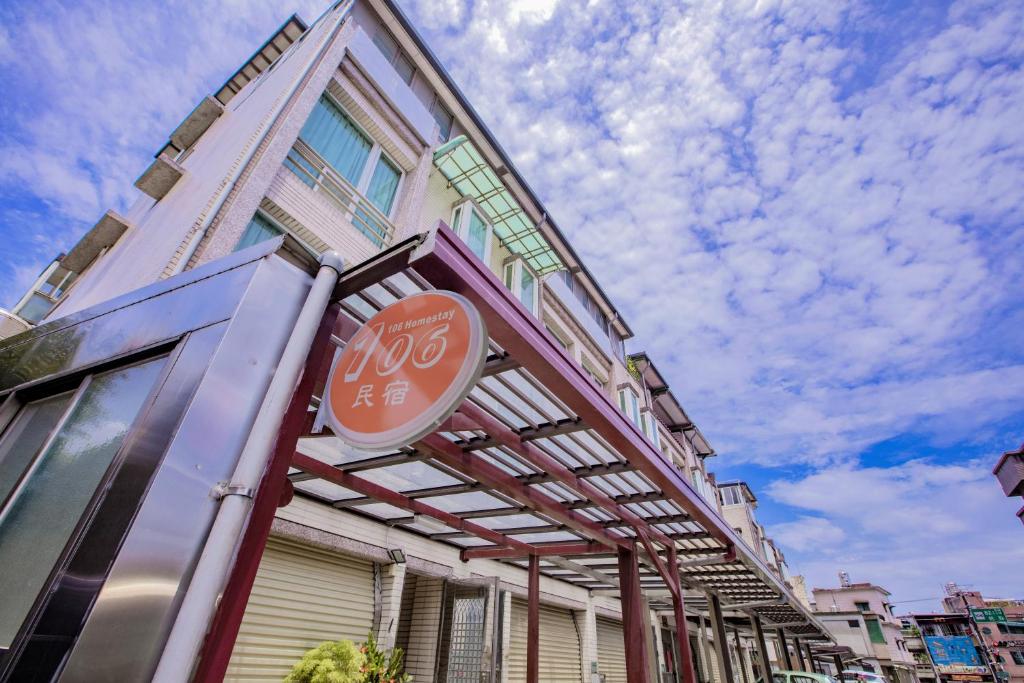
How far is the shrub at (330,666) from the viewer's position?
5414 mm

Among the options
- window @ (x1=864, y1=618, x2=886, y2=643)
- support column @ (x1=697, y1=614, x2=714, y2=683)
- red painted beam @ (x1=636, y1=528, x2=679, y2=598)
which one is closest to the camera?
red painted beam @ (x1=636, y1=528, x2=679, y2=598)

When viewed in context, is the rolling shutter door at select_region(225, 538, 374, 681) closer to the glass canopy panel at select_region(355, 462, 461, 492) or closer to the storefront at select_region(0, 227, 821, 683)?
the storefront at select_region(0, 227, 821, 683)

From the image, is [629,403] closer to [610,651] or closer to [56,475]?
[610,651]

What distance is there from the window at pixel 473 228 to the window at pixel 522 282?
95cm

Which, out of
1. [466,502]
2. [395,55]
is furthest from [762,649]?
[395,55]

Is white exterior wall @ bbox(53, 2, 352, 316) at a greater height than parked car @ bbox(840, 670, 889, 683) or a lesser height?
greater

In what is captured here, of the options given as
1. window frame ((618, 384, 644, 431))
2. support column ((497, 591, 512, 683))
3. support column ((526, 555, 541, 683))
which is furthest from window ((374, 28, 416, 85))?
window frame ((618, 384, 644, 431))

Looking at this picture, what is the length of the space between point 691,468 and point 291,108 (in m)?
21.5

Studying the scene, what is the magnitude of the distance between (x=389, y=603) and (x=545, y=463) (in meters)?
3.97

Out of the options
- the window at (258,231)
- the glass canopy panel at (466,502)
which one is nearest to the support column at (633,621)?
the glass canopy panel at (466,502)

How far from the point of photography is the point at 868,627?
46.1 metres

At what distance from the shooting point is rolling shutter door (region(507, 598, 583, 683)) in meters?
10.1

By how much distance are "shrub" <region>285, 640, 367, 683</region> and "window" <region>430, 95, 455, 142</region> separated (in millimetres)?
10204

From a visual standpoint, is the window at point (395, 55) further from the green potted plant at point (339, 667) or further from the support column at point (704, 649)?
the support column at point (704, 649)
